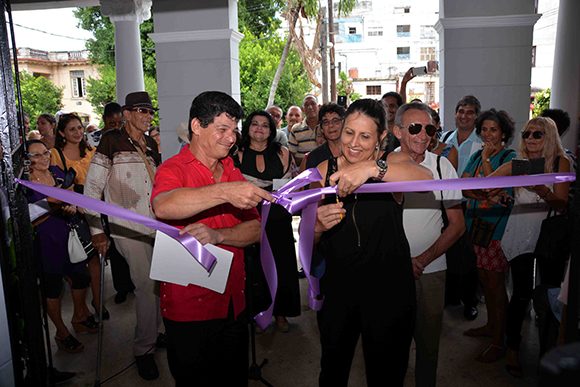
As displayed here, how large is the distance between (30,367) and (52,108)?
5045 centimetres

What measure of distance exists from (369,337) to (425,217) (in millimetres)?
898

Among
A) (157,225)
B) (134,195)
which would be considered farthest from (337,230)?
(134,195)

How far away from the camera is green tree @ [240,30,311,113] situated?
1246 inches

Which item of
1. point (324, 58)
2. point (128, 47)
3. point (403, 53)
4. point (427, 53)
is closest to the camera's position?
point (128, 47)

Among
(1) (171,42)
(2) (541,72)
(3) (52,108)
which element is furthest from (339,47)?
(1) (171,42)

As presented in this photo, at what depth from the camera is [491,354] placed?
4.09 meters

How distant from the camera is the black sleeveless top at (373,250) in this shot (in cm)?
248

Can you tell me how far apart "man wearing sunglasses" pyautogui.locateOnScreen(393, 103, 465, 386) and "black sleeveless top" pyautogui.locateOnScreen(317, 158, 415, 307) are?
0.51 meters

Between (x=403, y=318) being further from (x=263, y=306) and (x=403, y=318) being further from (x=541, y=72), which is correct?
(x=541, y=72)

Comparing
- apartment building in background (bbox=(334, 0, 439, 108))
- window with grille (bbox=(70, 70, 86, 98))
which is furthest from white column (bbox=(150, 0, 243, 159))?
window with grille (bbox=(70, 70, 86, 98))

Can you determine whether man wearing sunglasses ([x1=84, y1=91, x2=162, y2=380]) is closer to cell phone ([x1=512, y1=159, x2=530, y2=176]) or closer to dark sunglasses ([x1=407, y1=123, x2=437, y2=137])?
dark sunglasses ([x1=407, y1=123, x2=437, y2=137])

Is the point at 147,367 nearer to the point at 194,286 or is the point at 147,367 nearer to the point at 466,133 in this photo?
the point at 194,286

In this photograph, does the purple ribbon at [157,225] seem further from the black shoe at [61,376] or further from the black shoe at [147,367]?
the black shoe at [61,376]

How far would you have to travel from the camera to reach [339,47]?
61094mm
